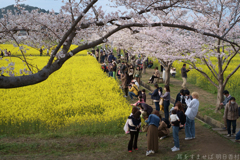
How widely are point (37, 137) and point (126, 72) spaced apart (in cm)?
770

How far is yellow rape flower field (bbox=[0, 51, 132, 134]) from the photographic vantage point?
8.70 m

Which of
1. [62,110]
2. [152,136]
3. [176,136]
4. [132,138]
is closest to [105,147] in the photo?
[132,138]

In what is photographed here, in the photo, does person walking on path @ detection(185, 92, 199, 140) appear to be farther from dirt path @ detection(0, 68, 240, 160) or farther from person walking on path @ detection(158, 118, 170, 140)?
person walking on path @ detection(158, 118, 170, 140)

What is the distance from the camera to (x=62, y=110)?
10.1 m

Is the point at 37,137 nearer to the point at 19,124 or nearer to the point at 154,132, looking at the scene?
the point at 19,124

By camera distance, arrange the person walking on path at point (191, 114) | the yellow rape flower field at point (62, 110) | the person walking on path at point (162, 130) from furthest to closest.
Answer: the yellow rape flower field at point (62, 110) < the person walking on path at point (162, 130) < the person walking on path at point (191, 114)

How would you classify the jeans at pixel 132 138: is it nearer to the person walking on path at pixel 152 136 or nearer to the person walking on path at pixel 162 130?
the person walking on path at pixel 152 136

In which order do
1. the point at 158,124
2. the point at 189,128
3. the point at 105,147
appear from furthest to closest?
the point at 189,128
the point at 105,147
the point at 158,124

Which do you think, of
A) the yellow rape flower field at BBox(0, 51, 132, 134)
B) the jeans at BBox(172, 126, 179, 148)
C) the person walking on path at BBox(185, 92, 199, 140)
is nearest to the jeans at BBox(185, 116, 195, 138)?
the person walking on path at BBox(185, 92, 199, 140)

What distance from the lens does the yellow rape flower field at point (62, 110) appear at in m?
8.70

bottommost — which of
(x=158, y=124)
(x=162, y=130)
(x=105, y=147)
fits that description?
(x=105, y=147)

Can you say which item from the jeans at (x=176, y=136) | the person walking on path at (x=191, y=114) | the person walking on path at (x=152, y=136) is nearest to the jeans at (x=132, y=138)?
the person walking on path at (x=152, y=136)

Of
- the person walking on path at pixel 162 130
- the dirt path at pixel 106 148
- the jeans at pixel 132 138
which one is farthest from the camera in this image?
the person walking on path at pixel 162 130

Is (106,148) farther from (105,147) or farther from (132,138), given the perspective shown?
(132,138)
